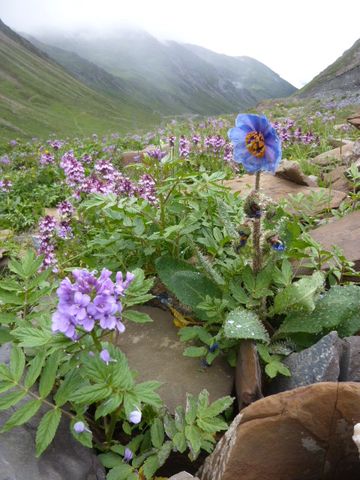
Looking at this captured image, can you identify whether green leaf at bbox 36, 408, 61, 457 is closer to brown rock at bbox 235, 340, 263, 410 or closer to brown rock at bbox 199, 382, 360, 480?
brown rock at bbox 199, 382, 360, 480

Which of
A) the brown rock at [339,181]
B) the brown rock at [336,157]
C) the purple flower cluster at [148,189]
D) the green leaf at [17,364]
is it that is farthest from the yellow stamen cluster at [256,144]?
the brown rock at [336,157]

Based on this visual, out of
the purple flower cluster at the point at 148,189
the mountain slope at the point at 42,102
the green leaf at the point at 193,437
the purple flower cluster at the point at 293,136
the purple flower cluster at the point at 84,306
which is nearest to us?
the purple flower cluster at the point at 84,306

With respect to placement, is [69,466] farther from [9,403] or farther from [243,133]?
[243,133]

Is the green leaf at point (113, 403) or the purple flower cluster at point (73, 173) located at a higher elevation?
the purple flower cluster at point (73, 173)

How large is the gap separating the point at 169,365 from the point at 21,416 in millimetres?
1362

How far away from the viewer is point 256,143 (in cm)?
309

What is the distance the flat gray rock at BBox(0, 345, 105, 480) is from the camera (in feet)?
8.00

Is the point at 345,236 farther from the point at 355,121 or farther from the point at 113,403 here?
the point at 355,121

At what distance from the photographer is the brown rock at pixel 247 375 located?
9.87 ft

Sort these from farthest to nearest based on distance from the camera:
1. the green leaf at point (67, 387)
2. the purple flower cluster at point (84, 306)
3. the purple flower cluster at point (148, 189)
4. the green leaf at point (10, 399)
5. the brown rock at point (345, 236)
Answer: the purple flower cluster at point (148, 189)
the brown rock at point (345, 236)
the green leaf at point (67, 387)
the green leaf at point (10, 399)
the purple flower cluster at point (84, 306)

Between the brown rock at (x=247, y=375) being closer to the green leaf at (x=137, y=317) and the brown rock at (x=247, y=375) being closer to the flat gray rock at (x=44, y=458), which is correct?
the green leaf at (x=137, y=317)

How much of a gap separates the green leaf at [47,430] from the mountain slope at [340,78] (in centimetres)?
6830

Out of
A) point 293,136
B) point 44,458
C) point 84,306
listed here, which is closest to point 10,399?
point 44,458

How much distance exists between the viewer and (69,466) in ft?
8.57
